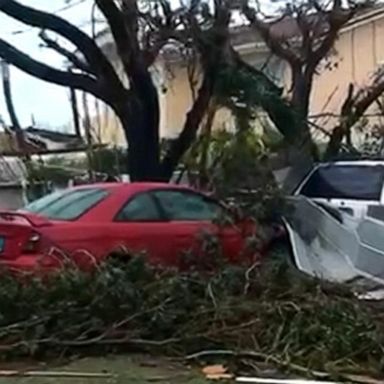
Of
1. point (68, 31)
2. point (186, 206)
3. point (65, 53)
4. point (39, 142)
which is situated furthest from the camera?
point (39, 142)

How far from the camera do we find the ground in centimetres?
801

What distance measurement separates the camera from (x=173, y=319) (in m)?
9.05

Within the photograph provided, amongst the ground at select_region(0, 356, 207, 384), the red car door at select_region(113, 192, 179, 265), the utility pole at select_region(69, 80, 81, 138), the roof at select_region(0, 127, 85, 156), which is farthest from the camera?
the roof at select_region(0, 127, 85, 156)

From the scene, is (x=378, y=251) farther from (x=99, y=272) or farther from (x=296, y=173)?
(x=296, y=173)

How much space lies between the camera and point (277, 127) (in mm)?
20359

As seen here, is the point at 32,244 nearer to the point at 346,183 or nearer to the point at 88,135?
the point at 346,183

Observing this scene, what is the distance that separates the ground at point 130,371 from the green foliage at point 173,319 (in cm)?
19

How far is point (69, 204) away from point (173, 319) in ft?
12.0

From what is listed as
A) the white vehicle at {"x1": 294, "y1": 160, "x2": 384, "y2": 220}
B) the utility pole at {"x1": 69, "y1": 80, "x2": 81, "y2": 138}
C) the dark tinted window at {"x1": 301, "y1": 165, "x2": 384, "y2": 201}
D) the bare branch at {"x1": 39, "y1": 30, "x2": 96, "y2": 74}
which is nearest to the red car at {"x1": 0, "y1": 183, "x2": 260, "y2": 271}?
the white vehicle at {"x1": 294, "y1": 160, "x2": 384, "y2": 220}

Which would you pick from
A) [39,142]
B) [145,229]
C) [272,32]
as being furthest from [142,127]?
[39,142]

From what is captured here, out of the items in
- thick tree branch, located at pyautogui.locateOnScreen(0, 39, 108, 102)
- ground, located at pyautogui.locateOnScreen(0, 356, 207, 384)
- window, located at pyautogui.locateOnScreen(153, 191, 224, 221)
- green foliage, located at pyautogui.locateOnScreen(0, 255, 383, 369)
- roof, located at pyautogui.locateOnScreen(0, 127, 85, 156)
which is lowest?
roof, located at pyautogui.locateOnScreen(0, 127, 85, 156)

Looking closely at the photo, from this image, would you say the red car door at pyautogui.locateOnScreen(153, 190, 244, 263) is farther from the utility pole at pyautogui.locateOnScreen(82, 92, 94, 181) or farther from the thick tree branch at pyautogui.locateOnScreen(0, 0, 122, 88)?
the utility pole at pyautogui.locateOnScreen(82, 92, 94, 181)

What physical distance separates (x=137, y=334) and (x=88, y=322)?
16.8 inches

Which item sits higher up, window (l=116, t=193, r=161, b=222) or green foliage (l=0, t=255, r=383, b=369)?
window (l=116, t=193, r=161, b=222)
